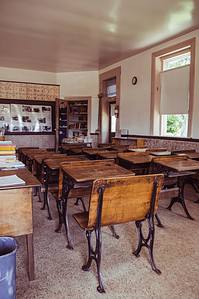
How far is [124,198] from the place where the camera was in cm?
175

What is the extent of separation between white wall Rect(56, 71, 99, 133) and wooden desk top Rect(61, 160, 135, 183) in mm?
5802

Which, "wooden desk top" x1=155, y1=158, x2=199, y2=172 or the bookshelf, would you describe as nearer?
"wooden desk top" x1=155, y1=158, x2=199, y2=172

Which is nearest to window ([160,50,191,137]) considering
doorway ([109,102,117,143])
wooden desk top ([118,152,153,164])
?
wooden desk top ([118,152,153,164])

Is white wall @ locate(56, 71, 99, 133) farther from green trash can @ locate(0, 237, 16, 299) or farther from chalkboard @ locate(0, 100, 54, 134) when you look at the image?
green trash can @ locate(0, 237, 16, 299)

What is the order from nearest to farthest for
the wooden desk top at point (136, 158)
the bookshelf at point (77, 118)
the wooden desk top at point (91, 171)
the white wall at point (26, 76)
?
the wooden desk top at point (91, 171), the wooden desk top at point (136, 158), the white wall at point (26, 76), the bookshelf at point (77, 118)

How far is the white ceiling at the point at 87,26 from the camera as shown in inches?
144

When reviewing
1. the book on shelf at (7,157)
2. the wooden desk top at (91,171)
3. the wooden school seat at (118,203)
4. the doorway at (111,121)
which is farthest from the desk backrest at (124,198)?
the doorway at (111,121)

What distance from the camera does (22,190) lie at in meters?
1.60

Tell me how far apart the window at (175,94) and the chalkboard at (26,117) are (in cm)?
410

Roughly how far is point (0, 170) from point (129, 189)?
1.07 metres

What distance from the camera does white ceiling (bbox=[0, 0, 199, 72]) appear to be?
12.0 feet

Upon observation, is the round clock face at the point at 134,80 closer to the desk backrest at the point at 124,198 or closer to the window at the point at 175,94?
the window at the point at 175,94

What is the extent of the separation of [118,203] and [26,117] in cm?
689

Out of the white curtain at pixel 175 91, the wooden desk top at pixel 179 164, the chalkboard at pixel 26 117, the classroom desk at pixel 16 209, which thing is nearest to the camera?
the classroom desk at pixel 16 209
